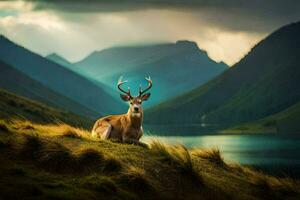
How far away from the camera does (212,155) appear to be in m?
21.1

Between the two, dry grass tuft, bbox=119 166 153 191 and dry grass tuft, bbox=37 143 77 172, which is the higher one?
dry grass tuft, bbox=37 143 77 172

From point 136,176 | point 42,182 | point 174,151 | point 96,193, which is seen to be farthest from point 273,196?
point 42,182

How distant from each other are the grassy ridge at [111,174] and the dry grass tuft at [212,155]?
3.20 ft

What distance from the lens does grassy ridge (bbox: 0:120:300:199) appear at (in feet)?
47.3

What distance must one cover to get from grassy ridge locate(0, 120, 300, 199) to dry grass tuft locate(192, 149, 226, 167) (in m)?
0.98

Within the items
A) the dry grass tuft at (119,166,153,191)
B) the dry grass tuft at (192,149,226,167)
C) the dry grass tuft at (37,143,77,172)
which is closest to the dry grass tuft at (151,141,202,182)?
the dry grass tuft at (119,166,153,191)

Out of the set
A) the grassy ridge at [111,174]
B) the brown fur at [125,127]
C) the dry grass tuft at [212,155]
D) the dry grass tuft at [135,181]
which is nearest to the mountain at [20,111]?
the brown fur at [125,127]

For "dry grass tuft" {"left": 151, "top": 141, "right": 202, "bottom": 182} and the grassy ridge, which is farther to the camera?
"dry grass tuft" {"left": 151, "top": 141, "right": 202, "bottom": 182}

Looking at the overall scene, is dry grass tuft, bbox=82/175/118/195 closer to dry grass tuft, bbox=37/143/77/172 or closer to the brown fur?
dry grass tuft, bbox=37/143/77/172

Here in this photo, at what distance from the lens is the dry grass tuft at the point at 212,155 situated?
20859 millimetres

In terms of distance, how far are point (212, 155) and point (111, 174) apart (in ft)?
20.6

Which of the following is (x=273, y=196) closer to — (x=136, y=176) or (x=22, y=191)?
(x=136, y=176)

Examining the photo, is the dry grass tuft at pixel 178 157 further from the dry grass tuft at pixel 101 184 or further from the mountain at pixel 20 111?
the mountain at pixel 20 111

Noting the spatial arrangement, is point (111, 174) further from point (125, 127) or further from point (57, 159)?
point (125, 127)
